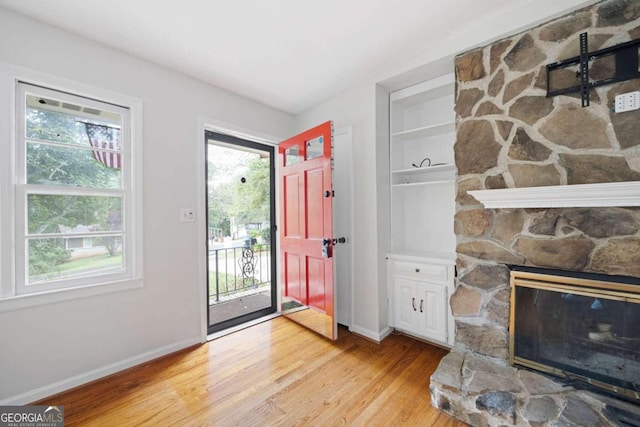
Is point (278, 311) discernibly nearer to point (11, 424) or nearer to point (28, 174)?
point (11, 424)

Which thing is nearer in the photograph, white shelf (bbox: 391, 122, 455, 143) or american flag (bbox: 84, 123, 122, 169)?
american flag (bbox: 84, 123, 122, 169)

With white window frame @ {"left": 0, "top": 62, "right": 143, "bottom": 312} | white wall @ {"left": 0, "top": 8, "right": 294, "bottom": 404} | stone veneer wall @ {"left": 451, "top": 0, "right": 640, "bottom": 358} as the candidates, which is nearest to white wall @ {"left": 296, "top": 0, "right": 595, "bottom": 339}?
stone veneer wall @ {"left": 451, "top": 0, "right": 640, "bottom": 358}

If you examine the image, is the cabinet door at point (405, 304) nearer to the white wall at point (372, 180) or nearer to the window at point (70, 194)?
the white wall at point (372, 180)

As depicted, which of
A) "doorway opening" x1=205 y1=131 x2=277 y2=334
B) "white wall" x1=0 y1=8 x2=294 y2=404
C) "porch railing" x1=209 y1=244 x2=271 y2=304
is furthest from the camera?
"porch railing" x1=209 y1=244 x2=271 y2=304

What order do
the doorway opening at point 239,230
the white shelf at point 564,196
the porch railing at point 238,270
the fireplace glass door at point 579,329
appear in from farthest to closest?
the porch railing at point 238,270
the doorway opening at point 239,230
the fireplace glass door at point 579,329
the white shelf at point 564,196

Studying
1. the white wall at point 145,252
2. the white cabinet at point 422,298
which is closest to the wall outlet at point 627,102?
the white cabinet at point 422,298

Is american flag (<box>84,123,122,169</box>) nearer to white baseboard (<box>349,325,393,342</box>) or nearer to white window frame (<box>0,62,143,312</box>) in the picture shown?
white window frame (<box>0,62,143,312</box>)

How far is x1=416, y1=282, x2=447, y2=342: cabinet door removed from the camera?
2312 millimetres

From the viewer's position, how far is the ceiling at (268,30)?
1.68 metres

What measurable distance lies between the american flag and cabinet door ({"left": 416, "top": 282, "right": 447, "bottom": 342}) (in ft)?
9.50

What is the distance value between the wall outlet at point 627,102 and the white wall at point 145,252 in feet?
9.68

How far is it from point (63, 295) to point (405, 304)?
2800 millimetres

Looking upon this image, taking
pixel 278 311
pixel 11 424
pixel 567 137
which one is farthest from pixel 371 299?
pixel 11 424

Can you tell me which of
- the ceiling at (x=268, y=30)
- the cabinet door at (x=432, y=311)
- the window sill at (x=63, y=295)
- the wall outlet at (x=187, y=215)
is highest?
the ceiling at (x=268, y=30)
